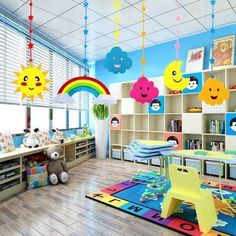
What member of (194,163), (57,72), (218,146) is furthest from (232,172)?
(57,72)

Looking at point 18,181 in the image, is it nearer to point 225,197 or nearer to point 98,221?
point 98,221

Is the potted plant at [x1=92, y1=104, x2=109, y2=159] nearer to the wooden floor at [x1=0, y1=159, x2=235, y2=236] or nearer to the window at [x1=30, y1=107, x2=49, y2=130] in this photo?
the window at [x1=30, y1=107, x2=49, y2=130]

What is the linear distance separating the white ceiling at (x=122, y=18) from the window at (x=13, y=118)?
1.64 metres

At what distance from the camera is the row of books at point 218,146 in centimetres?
414

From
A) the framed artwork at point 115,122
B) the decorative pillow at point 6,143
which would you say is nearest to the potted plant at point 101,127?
the framed artwork at point 115,122

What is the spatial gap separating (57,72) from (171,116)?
2.96 metres

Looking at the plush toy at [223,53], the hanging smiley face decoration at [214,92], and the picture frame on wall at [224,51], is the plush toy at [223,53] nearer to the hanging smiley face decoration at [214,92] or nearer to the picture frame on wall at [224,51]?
the picture frame on wall at [224,51]

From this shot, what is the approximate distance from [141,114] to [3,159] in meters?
3.17

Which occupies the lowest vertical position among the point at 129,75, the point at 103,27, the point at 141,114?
the point at 141,114

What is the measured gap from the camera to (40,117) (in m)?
4.80

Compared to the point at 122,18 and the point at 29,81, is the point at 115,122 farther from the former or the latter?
the point at 29,81

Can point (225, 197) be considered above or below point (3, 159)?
below

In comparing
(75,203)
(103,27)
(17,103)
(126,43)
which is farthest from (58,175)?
(126,43)

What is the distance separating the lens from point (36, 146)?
3875 millimetres
